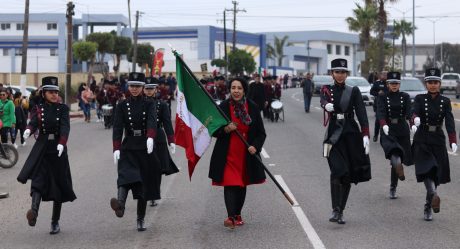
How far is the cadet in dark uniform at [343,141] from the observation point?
931 cm

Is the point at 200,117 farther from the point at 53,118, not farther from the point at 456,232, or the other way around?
the point at 456,232

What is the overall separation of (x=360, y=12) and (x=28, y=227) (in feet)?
213

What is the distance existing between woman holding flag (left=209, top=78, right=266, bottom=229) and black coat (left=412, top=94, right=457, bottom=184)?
2.02 metres

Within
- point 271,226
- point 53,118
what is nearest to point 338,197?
point 271,226

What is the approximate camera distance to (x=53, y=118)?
925cm

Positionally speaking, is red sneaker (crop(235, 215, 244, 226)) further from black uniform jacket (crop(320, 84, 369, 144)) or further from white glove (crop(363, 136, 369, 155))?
white glove (crop(363, 136, 369, 155))

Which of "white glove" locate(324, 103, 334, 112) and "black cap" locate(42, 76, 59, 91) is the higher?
"black cap" locate(42, 76, 59, 91)

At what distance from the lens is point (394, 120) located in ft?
37.6

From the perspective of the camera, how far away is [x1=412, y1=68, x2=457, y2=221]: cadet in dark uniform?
9.62 meters

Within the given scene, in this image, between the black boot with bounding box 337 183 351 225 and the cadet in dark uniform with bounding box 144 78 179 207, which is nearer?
the black boot with bounding box 337 183 351 225

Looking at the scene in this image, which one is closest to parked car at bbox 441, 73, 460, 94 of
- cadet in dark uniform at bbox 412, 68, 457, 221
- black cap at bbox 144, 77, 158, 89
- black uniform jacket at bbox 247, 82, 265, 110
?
black uniform jacket at bbox 247, 82, 265, 110

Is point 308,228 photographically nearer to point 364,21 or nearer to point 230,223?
point 230,223

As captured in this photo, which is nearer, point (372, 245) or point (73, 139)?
point (372, 245)

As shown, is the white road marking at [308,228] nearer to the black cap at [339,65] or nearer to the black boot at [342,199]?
the black boot at [342,199]
